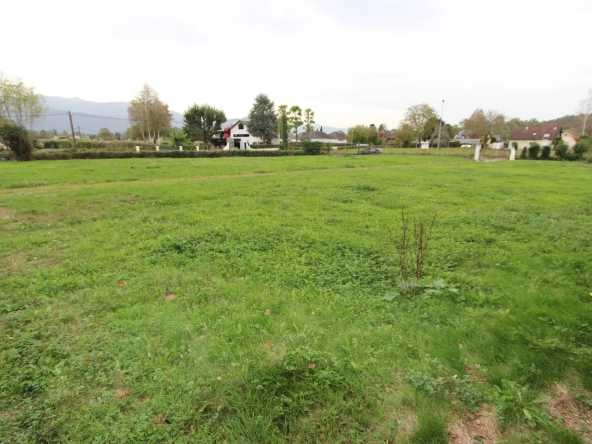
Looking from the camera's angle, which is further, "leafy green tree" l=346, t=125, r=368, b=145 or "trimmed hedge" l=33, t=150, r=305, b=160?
"leafy green tree" l=346, t=125, r=368, b=145

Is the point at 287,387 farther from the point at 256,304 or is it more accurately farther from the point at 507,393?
the point at 507,393

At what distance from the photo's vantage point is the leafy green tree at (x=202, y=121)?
170 feet

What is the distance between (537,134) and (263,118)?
163ft

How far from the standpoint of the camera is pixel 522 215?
7484 millimetres

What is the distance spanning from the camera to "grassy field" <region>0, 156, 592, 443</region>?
6.81ft

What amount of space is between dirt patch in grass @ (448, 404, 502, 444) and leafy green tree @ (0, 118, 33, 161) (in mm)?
34189

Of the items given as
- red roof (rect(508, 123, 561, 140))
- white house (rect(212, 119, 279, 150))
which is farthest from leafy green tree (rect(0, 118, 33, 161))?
red roof (rect(508, 123, 561, 140))

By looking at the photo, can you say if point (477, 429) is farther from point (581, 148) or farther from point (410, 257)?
point (581, 148)

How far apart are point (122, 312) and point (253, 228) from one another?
10.8 feet

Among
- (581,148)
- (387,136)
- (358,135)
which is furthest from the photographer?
(387,136)

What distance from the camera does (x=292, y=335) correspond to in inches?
113

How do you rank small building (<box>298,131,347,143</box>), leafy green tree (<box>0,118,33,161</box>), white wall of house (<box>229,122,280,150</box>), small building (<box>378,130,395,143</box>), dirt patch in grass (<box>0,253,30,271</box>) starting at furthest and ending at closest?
small building (<box>298,131,347,143</box>) < small building (<box>378,130,395,143</box>) < white wall of house (<box>229,122,280,150</box>) < leafy green tree (<box>0,118,33,161</box>) < dirt patch in grass (<box>0,253,30,271</box>)

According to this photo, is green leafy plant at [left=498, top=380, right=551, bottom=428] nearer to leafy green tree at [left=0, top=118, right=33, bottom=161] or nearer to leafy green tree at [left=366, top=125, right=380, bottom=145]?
leafy green tree at [left=0, top=118, right=33, bottom=161]

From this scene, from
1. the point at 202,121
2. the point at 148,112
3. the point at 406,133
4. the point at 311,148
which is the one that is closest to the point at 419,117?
the point at 406,133
